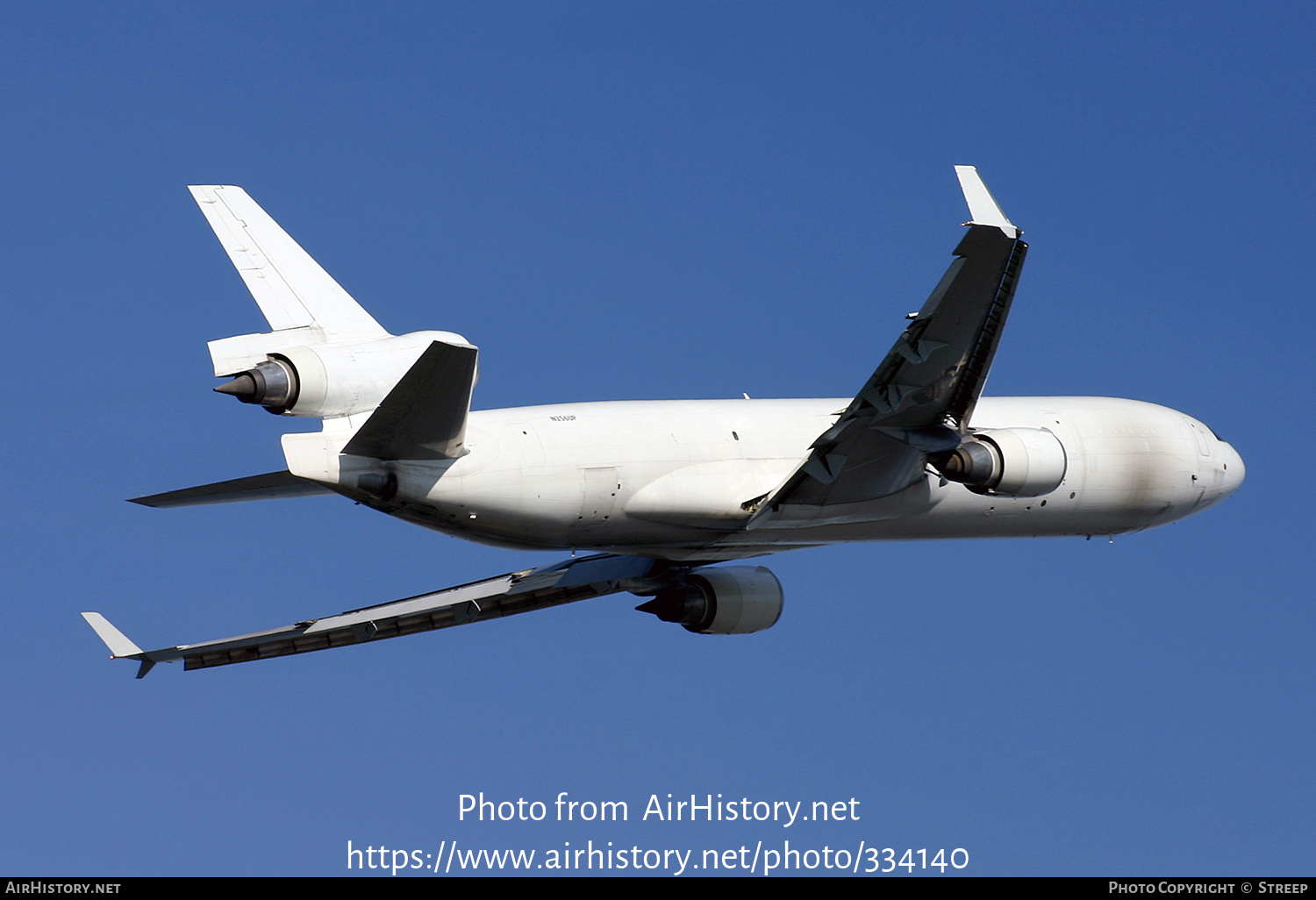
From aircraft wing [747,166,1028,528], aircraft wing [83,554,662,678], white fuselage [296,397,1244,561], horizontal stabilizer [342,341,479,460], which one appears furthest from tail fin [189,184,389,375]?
aircraft wing [83,554,662,678]

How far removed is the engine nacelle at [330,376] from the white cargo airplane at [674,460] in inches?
1.2

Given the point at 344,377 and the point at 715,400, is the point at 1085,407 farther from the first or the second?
the point at 344,377

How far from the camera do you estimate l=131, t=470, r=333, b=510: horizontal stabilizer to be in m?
27.5

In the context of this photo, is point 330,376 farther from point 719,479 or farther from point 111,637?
point 111,637

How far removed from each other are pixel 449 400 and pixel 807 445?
8.08m

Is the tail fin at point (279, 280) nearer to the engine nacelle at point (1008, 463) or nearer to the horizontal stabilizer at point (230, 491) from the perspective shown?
the horizontal stabilizer at point (230, 491)

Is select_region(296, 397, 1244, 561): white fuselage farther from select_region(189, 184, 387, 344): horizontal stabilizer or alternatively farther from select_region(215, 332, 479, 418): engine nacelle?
select_region(189, 184, 387, 344): horizontal stabilizer

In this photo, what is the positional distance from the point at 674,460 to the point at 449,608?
25.4 ft

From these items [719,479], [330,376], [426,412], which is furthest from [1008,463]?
[330,376]

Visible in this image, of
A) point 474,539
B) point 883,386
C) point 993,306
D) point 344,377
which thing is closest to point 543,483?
point 474,539

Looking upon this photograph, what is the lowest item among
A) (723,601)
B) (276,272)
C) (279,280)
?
(723,601)

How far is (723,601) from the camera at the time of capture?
33.7 meters

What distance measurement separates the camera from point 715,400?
31.4m

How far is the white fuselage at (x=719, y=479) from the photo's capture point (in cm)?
2742
